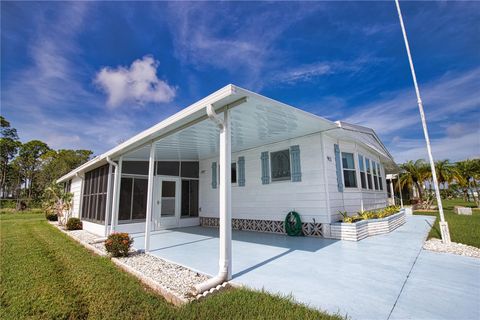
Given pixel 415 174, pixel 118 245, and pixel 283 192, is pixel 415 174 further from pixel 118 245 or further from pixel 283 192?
pixel 118 245

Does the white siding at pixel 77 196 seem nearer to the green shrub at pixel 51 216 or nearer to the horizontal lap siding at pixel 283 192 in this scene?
the green shrub at pixel 51 216

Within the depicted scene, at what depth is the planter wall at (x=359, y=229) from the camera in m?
5.91

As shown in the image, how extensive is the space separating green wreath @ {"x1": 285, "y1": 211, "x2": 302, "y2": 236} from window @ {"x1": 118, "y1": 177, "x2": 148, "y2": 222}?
5657 mm

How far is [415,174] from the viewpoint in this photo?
19.7 m

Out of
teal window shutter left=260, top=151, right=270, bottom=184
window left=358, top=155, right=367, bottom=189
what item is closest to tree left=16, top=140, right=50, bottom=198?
teal window shutter left=260, top=151, right=270, bottom=184

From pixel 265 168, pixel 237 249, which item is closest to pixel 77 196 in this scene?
pixel 265 168

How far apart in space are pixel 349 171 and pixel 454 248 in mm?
3402

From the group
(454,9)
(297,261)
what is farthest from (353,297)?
(454,9)

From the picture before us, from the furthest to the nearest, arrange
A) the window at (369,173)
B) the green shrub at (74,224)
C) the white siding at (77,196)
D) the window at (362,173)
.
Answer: the white siding at (77,196) < the green shrub at (74,224) < the window at (369,173) < the window at (362,173)

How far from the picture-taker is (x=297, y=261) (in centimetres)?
420

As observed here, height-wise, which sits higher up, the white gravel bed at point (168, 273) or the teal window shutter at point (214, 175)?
the teal window shutter at point (214, 175)

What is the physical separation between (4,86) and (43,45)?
15.3ft

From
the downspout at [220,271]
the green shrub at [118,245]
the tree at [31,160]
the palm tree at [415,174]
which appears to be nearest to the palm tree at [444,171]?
the palm tree at [415,174]

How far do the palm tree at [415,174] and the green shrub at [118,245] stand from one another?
2156cm
